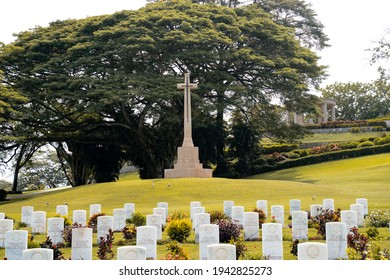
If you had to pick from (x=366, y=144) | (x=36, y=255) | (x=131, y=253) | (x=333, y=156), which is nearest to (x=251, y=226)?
(x=131, y=253)

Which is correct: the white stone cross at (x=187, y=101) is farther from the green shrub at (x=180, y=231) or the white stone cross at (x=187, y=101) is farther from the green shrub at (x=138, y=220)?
the green shrub at (x=180, y=231)

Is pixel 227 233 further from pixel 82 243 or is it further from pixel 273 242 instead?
pixel 82 243

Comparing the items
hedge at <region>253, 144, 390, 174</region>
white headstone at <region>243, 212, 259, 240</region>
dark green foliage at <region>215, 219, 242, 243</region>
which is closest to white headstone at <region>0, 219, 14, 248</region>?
dark green foliage at <region>215, 219, 242, 243</region>

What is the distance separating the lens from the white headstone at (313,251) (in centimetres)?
823

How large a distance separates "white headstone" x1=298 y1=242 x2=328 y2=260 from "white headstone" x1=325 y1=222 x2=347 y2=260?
223 centimetres

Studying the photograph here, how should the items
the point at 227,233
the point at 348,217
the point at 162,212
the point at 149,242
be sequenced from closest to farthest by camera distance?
1. the point at 149,242
2. the point at 227,233
3. the point at 348,217
4. the point at 162,212

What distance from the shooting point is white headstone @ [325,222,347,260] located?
34.1ft

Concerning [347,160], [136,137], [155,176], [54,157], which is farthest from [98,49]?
[54,157]

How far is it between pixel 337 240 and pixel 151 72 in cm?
2473

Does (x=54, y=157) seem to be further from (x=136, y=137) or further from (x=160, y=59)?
(x=160, y=59)

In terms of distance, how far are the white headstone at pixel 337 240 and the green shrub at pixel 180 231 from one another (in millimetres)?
3876

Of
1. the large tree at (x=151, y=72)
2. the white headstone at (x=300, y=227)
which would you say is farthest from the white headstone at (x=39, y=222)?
the large tree at (x=151, y=72)

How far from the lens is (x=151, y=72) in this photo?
33938mm

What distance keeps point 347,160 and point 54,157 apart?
2868cm
